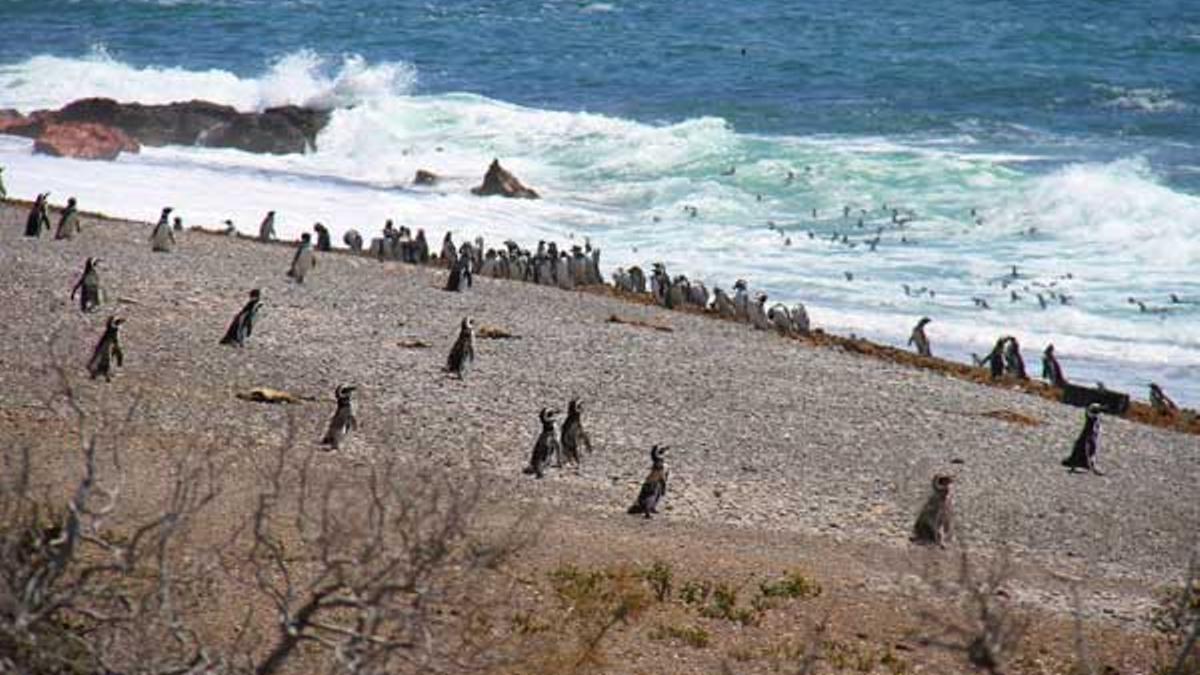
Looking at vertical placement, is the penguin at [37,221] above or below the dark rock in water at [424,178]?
below

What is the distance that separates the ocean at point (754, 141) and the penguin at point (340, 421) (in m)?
14.2

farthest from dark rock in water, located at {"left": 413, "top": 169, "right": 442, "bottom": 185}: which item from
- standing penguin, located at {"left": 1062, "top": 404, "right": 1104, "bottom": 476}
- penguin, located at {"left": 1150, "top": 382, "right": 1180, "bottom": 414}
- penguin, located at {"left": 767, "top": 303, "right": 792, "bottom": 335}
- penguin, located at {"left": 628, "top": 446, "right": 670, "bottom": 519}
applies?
penguin, located at {"left": 628, "top": 446, "right": 670, "bottom": 519}

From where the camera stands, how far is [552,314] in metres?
26.2

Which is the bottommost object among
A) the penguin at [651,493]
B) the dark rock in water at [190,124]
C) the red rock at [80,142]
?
the penguin at [651,493]

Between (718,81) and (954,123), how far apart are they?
987 cm

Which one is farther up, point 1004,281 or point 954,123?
point 954,123

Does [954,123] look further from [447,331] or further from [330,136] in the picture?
[447,331]

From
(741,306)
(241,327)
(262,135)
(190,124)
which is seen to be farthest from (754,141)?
(241,327)

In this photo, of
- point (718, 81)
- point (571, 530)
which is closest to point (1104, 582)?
point (571, 530)

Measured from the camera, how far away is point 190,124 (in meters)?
47.2

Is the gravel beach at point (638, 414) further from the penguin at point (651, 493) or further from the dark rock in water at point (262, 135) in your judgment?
the dark rock in water at point (262, 135)

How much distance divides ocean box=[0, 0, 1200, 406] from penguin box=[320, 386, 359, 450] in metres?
14.2

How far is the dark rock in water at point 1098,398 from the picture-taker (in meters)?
24.4

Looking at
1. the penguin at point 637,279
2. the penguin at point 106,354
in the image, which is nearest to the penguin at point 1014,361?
the penguin at point 637,279
